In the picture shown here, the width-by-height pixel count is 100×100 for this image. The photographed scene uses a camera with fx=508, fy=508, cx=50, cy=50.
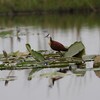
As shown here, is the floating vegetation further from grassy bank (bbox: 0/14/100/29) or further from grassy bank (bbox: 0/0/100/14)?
grassy bank (bbox: 0/0/100/14)

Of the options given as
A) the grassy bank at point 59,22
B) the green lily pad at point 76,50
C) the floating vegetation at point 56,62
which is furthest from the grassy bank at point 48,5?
the green lily pad at point 76,50

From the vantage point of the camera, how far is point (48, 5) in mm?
42062

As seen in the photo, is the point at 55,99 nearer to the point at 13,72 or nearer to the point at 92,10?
the point at 13,72

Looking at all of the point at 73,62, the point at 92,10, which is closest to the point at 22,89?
the point at 73,62

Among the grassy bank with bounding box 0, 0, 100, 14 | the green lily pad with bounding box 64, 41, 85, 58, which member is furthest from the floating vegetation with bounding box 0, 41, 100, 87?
the grassy bank with bounding box 0, 0, 100, 14

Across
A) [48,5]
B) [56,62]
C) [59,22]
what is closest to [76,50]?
[56,62]

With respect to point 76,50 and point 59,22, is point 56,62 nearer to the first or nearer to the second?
point 76,50

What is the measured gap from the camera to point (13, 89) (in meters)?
8.12

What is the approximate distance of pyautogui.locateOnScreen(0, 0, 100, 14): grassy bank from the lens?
4097 centimetres

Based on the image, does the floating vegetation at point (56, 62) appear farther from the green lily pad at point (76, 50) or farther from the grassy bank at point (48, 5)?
the grassy bank at point (48, 5)

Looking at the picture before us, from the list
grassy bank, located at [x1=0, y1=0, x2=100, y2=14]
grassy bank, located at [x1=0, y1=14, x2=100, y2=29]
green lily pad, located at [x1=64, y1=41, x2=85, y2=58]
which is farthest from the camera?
grassy bank, located at [x1=0, y1=0, x2=100, y2=14]

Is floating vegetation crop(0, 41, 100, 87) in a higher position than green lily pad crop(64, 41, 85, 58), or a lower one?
lower

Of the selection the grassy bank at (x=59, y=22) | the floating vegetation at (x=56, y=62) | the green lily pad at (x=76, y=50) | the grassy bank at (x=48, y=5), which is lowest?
the floating vegetation at (x=56, y=62)

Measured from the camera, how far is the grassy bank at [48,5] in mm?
40969
